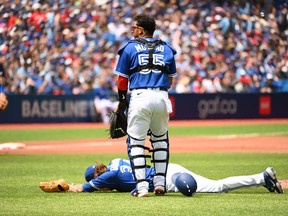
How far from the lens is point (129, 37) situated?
96.4ft

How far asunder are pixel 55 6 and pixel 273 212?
876 inches

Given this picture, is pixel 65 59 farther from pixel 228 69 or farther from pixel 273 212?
pixel 273 212

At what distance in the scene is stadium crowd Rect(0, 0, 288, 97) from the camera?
92.1 feet

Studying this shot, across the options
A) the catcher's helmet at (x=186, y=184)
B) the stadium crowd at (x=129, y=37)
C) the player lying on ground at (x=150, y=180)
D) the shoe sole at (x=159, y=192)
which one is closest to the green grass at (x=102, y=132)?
the stadium crowd at (x=129, y=37)

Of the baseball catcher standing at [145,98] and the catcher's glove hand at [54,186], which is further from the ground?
the baseball catcher standing at [145,98]

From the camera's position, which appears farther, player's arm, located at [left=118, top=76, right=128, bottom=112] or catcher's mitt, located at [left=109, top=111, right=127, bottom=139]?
catcher's mitt, located at [left=109, top=111, right=127, bottom=139]

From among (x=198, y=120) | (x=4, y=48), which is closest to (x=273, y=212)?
(x=4, y=48)

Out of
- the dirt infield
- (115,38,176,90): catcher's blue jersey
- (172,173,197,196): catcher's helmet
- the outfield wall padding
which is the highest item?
(115,38,176,90): catcher's blue jersey

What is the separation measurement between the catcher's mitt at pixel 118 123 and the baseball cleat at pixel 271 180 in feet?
6.07

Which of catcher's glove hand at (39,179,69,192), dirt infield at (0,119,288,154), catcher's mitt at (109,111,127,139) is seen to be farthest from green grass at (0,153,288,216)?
dirt infield at (0,119,288,154)

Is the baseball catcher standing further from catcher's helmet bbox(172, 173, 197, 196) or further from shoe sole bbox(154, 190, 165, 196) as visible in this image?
catcher's helmet bbox(172, 173, 197, 196)

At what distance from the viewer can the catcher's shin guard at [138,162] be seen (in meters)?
9.59

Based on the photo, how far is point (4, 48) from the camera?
27484 mm

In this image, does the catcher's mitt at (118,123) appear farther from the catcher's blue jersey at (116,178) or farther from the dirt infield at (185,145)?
the dirt infield at (185,145)
